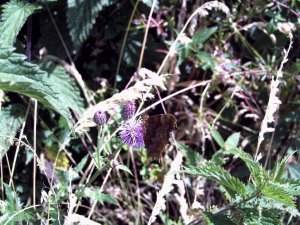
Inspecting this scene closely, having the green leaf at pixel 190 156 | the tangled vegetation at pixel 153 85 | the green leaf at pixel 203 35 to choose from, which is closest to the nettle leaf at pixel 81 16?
the tangled vegetation at pixel 153 85

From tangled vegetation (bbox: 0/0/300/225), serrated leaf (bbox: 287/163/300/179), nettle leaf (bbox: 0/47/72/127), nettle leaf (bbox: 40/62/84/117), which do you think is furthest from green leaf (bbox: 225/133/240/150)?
nettle leaf (bbox: 0/47/72/127)

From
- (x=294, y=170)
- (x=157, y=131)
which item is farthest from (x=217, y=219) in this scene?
(x=294, y=170)

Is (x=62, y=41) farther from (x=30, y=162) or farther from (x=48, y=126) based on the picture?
(x=30, y=162)

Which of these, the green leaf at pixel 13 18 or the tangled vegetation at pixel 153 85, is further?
the tangled vegetation at pixel 153 85

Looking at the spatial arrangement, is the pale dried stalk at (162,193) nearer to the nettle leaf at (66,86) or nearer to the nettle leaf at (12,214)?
the nettle leaf at (12,214)

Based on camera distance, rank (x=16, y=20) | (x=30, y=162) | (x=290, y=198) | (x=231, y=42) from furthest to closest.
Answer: (x=231, y=42) < (x=30, y=162) < (x=16, y=20) < (x=290, y=198)

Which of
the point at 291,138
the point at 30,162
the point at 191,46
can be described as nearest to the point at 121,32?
the point at 191,46

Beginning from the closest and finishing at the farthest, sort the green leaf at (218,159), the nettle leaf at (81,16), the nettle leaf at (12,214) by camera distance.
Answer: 1. the nettle leaf at (12,214)
2. the green leaf at (218,159)
3. the nettle leaf at (81,16)
